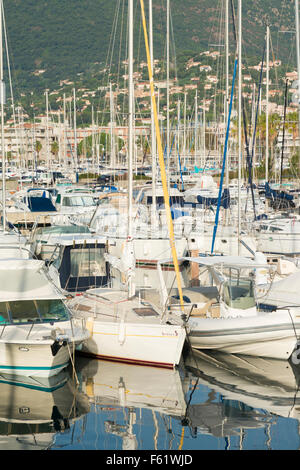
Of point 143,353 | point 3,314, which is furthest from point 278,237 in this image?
point 3,314

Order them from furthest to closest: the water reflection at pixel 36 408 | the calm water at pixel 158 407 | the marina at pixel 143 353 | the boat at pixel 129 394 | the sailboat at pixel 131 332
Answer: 1. the sailboat at pixel 131 332
2. the boat at pixel 129 394
3. the marina at pixel 143 353
4. the water reflection at pixel 36 408
5. the calm water at pixel 158 407

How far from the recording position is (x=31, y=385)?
13.6m

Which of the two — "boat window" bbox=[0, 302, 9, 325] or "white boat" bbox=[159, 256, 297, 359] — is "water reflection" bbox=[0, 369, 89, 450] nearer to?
"boat window" bbox=[0, 302, 9, 325]

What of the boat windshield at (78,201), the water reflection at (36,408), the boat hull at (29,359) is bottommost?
the boat windshield at (78,201)

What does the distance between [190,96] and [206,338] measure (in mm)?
107115

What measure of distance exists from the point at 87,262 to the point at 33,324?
4.43 m

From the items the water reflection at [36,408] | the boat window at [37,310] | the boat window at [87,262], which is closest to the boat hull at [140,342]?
the boat window at [37,310]

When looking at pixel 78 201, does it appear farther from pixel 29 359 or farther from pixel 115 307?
pixel 29 359

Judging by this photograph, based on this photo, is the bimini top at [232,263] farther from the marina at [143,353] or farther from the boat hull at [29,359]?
the boat hull at [29,359]

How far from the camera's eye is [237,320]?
49.0 ft

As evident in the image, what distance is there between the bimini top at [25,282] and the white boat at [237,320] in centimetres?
239

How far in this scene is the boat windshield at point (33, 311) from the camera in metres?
14.4

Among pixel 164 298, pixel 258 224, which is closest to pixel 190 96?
pixel 258 224

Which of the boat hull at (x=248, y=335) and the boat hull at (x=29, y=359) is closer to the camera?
the boat hull at (x=29, y=359)
